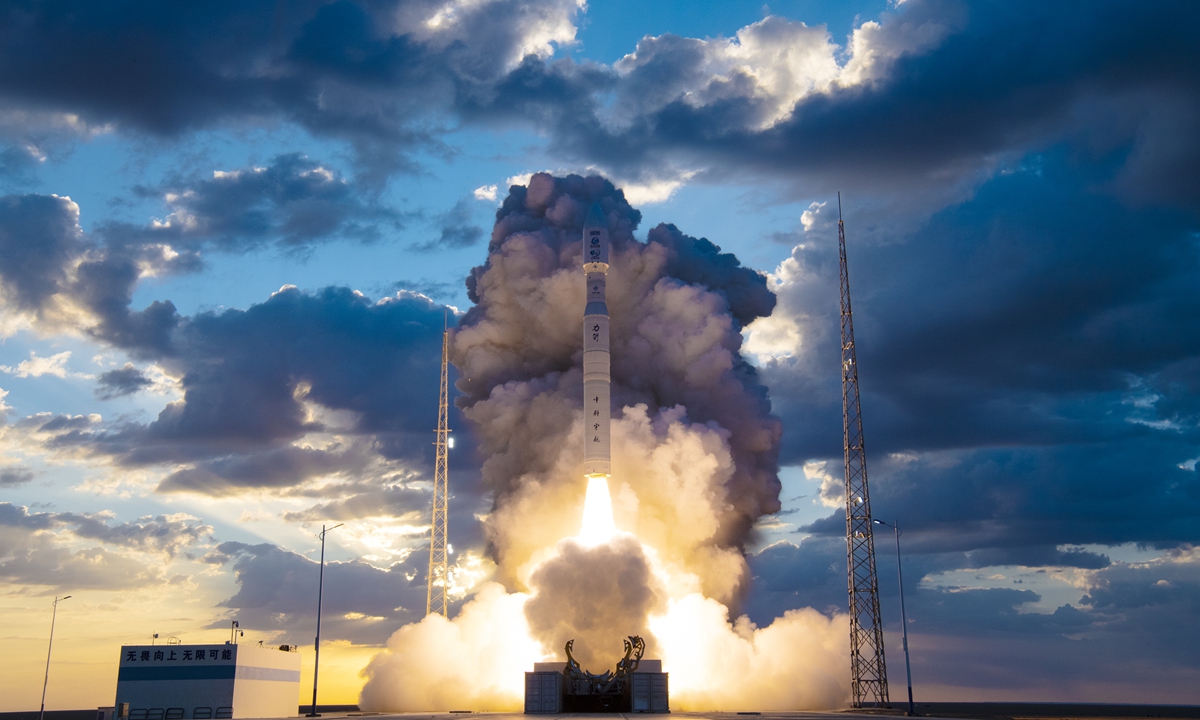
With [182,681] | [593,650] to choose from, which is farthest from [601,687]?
[182,681]

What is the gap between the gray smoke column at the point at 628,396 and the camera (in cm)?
7750

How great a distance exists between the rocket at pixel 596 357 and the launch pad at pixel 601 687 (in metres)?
12.6

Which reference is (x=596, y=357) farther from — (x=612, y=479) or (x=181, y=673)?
(x=181, y=673)

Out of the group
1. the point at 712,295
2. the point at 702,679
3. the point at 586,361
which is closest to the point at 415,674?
the point at 702,679

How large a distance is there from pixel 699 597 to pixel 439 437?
25211mm

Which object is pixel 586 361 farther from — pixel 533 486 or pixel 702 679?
pixel 702 679

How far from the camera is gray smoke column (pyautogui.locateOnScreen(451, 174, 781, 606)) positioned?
77.5 meters

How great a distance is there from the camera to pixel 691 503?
7675cm

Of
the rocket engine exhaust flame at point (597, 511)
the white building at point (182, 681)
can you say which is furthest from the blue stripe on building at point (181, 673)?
the rocket engine exhaust flame at point (597, 511)

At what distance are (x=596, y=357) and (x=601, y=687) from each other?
22.0 meters

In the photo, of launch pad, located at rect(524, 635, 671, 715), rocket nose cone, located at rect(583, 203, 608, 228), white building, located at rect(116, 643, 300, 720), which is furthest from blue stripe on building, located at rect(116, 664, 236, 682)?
rocket nose cone, located at rect(583, 203, 608, 228)

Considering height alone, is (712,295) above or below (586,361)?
above

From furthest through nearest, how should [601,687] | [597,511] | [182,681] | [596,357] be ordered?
1. [596,357]
2. [597,511]
3. [182,681]
4. [601,687]

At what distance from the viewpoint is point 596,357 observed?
2963 inches
